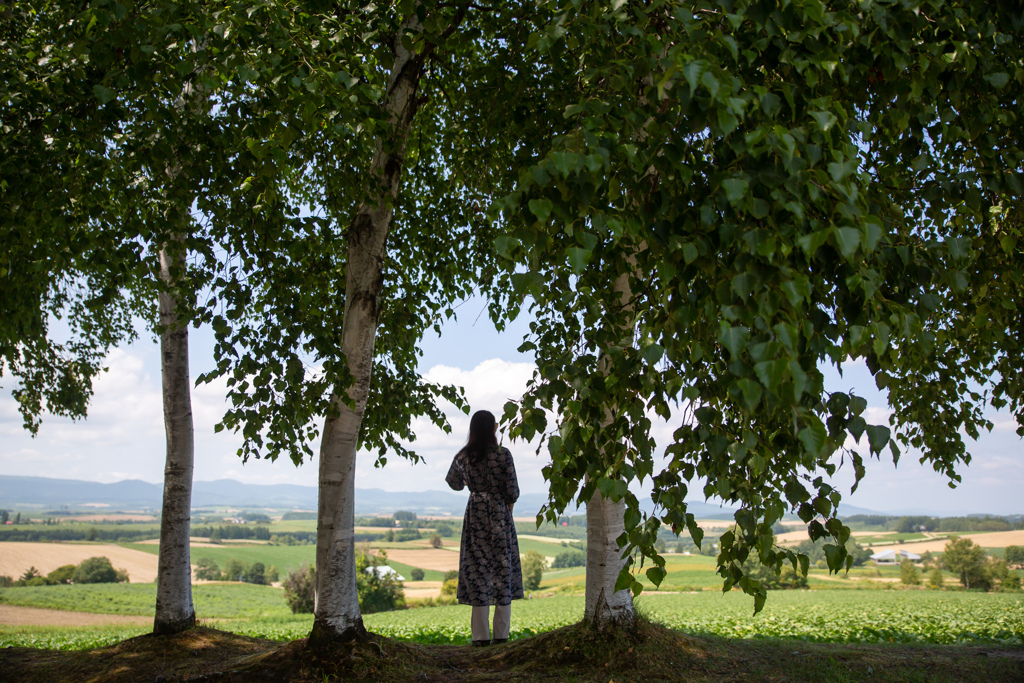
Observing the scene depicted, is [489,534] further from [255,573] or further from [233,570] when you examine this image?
[233,570]

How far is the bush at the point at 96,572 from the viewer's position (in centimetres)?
3409

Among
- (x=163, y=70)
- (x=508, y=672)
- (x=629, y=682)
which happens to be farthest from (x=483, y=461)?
(x=163, y=70)

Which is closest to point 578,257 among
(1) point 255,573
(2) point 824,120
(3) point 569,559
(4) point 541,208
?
(4) point 541,208

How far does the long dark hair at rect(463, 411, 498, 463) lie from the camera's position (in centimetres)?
539

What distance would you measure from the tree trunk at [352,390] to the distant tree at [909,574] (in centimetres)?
2559

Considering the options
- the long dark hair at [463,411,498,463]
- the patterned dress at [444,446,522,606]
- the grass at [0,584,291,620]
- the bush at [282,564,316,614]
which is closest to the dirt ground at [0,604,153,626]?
the grass at [0,584,291,620]

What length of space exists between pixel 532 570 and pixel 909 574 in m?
17.9

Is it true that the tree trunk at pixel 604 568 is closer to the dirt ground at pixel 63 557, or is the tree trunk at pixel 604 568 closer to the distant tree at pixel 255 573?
the dirt ground at pixel 63 557

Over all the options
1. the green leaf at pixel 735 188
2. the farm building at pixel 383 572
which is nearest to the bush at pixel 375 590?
the farm building at pixel 383 572

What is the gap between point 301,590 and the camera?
22641mm

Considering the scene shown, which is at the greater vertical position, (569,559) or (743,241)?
(743,241)

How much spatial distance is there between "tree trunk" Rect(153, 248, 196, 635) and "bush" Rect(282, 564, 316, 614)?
1695 cm

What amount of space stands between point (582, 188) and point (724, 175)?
1.47 ft

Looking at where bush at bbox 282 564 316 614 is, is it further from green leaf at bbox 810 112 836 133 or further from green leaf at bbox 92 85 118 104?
Result: green leaf at bbox 810 112 836 133
